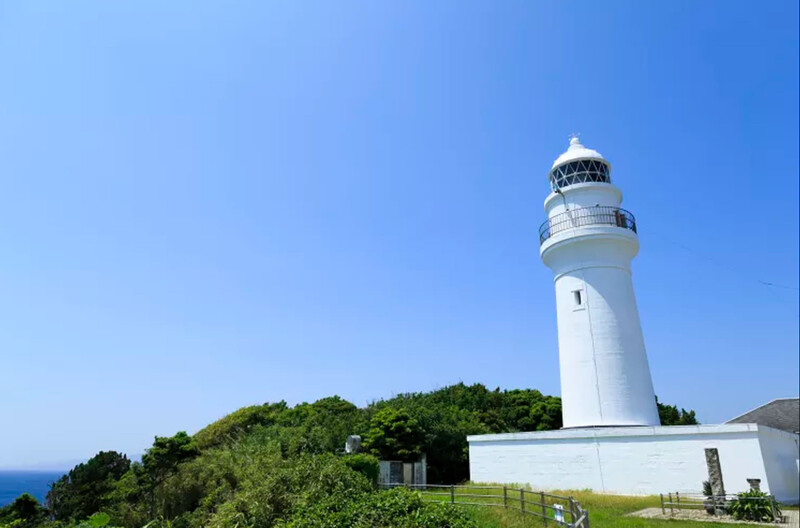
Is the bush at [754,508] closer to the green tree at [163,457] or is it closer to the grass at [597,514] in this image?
the grass at [597,514]

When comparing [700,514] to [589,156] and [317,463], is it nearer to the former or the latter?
[317,463]

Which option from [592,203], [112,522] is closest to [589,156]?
[592,203]

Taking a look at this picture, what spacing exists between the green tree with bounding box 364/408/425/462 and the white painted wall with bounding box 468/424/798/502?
3483 mm

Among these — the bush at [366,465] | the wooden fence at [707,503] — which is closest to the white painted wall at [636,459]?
the wooden fence at [707,503]

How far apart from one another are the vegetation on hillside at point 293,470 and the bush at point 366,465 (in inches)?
1.4

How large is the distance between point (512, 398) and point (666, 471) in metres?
16.5

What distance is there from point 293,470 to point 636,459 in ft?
36.0

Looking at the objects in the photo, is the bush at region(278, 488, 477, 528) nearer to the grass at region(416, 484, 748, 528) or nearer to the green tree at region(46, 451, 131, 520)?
the grass at region(416, 484, 748, 528)

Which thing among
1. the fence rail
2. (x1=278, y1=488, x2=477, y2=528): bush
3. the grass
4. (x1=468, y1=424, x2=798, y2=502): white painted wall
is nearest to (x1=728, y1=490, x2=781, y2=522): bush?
the grass

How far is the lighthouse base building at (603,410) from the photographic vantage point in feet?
48.0

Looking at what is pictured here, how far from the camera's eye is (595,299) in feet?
60.1

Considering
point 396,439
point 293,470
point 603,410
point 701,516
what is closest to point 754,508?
point 701,516

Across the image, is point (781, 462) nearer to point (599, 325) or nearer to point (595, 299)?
point (599, 325)

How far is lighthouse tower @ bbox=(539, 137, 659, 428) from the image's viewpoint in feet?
56.6
